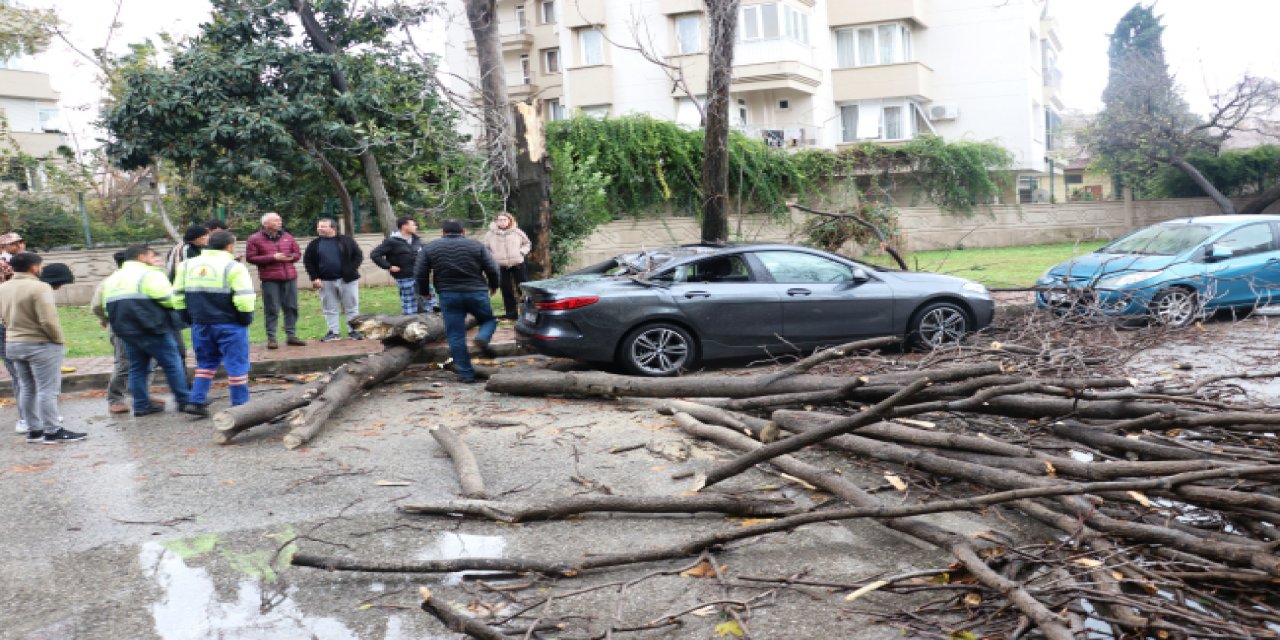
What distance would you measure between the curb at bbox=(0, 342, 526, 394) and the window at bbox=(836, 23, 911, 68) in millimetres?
29939

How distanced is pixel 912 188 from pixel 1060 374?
25.4 m

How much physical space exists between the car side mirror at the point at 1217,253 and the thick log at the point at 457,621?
1197cm

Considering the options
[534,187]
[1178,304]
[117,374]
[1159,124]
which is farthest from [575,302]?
[1159,124]

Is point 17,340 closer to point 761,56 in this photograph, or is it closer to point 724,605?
point 724,605

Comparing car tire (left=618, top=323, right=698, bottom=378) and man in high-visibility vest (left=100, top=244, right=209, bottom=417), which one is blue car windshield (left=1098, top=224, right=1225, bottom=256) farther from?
man in high-visibility vest (left=100, top=244, right=209, bottom=417)

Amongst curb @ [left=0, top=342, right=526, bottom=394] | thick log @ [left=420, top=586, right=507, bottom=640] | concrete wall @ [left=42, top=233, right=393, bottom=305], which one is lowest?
thick log @ [left=420, top=586, right=507, bottom=640]

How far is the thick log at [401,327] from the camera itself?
33.1 ft

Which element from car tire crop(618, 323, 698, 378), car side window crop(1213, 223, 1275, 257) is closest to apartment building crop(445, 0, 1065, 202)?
car side window crop(1213, 223, 1275, 257)

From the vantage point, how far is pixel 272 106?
50.6 ft

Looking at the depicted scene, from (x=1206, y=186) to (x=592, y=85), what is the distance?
68.9ft

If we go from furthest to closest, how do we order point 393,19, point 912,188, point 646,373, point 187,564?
point 912,188 → point 393,19 → point 646,373 → point 187,564

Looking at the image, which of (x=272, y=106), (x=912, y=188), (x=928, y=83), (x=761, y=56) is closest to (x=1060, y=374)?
(x=272, y=106)

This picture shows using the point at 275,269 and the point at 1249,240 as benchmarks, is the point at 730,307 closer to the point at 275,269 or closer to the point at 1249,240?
the point at 275,269

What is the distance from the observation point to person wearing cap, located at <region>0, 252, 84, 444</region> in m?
8.03
